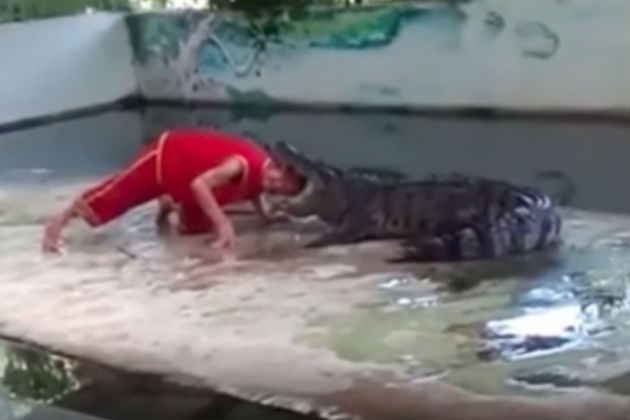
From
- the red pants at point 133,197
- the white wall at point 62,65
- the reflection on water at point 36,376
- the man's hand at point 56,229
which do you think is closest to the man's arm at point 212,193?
the red pants at point 133,197

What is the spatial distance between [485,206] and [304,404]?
4.99 feet

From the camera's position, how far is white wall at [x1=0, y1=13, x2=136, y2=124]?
335 inches

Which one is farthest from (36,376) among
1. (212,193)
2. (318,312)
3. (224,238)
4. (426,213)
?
(426,213)

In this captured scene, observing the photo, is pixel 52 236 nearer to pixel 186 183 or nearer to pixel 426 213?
pixel 186 183

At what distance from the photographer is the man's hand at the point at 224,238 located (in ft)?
13.4

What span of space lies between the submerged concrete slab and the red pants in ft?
0.25

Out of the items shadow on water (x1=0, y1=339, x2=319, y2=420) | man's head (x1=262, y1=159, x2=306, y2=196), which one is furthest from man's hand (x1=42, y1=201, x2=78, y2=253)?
shadow on water (x1=0, y1=339, x2=319, y2=420)

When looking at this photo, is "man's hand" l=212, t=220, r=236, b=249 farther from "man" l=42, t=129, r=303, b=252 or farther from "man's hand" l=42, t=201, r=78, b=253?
"man's hand" l=42, t=201, r=78, b=253

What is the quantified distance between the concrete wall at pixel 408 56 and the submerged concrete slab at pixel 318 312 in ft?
9.82

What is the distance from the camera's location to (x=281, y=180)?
169 inches

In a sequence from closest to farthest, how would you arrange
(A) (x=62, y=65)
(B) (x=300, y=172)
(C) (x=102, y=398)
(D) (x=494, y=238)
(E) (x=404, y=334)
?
(C) (x=102, y=398) < (E) (x=404, y=334) < (D) (x=494, y=238) < (B) (x=300, y=172) < (A) (x=62, y=65)

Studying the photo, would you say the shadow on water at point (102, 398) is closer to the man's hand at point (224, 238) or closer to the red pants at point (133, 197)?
Answer: the man's hand at point (224, 238)

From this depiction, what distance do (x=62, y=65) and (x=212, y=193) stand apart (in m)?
4.83

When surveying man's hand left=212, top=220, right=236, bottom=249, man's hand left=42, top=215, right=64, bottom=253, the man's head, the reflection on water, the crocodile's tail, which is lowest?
the reflection on water
